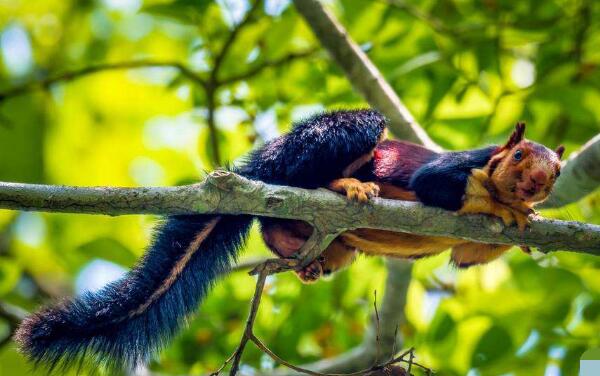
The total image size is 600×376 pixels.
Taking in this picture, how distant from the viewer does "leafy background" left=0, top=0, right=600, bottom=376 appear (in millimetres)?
5094

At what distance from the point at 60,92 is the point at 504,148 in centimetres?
437

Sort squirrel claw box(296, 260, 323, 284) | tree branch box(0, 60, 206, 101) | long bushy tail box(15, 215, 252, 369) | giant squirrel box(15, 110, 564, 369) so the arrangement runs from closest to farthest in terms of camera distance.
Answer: long bushy tail box(15, 215, 252, 369) < giant squirrel box(15, 110, 564, 369) < squirrel claw box(296, 260, 323, 284) < tree branch box(0, 60, 206, 101)

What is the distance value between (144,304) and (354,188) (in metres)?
1.11

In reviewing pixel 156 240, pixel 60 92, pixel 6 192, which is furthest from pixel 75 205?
pixel 60 92

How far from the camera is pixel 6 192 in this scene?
3.15m

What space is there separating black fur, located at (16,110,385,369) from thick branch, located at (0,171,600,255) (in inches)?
17.4

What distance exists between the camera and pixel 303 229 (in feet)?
14.4

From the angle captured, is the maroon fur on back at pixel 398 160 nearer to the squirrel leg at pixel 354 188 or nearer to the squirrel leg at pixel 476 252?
the squirrel leg at pixel 354 188

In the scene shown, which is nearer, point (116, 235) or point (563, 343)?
point (563, 343)

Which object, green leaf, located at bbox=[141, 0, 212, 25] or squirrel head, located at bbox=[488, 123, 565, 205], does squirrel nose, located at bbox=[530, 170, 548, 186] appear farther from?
green leaf, located at bbox=[141, 0, 212, 25]

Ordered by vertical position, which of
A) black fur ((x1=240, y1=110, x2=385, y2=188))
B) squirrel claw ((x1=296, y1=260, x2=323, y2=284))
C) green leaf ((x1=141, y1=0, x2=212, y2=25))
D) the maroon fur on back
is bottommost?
squirrel claw ((x1=296, y1=260, x2=323, y2=284))

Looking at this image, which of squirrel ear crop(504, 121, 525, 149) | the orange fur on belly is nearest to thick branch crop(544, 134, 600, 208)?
squirrel ear crop(504, 121, 525, 149)

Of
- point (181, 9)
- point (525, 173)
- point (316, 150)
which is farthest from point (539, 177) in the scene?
point (181, 9)

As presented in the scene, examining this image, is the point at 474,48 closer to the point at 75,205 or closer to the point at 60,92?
the point at 75,205
